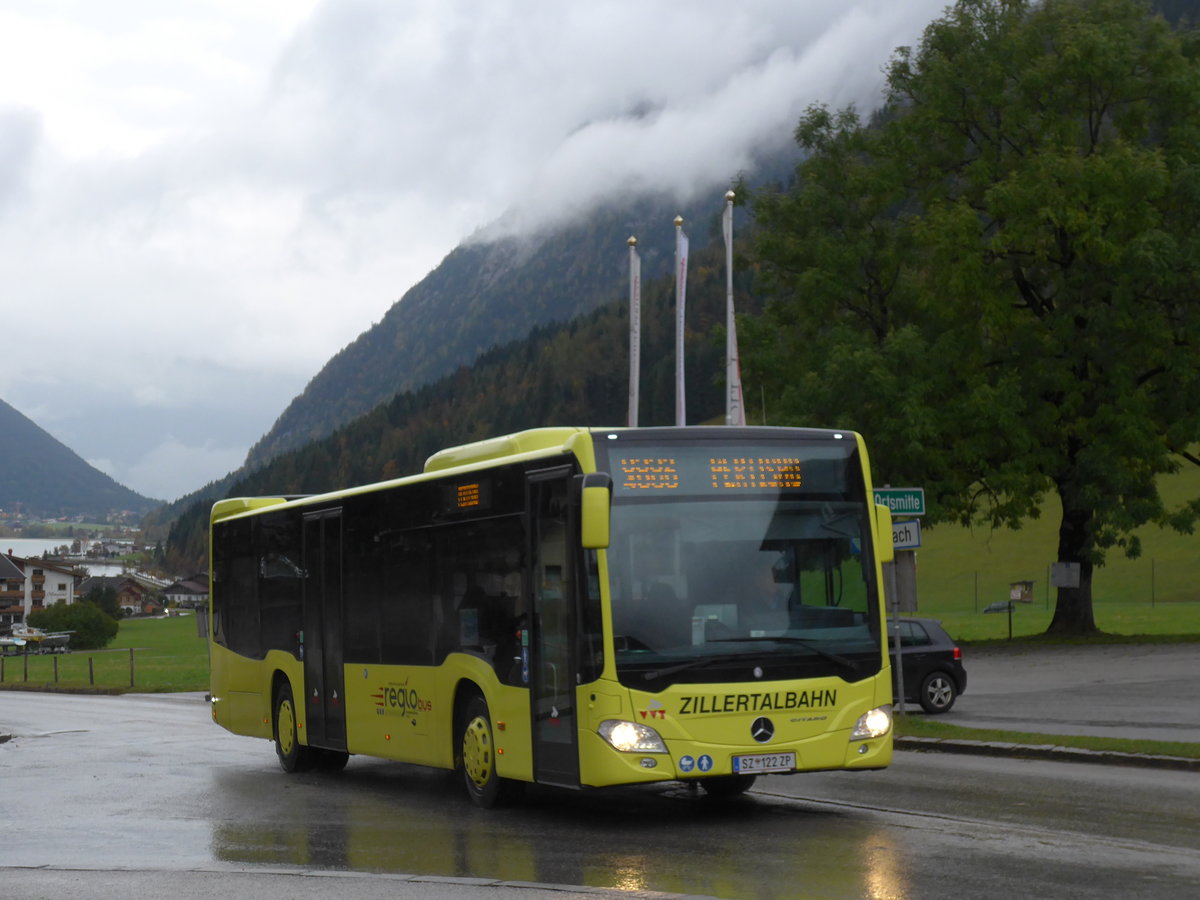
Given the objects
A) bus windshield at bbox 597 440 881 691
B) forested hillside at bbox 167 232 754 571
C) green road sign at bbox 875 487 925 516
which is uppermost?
forested hillside at bbox 167 232 754 571

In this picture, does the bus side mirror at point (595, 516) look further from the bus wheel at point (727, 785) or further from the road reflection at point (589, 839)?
the bus wheel at point (727, 785)

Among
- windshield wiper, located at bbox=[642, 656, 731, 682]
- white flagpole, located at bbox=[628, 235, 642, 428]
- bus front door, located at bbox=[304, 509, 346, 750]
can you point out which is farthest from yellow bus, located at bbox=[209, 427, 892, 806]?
white flagpole, located at bbox=[628, 235, 642, 428]

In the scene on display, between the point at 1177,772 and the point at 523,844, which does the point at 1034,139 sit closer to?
the point at 1177,772

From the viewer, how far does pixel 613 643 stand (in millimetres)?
11344

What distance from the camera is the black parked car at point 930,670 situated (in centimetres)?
2436

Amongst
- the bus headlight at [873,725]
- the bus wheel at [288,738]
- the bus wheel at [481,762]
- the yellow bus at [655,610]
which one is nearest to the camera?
the yellow bus at [655,610]

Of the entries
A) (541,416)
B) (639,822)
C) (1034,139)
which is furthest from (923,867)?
A: (541,416)

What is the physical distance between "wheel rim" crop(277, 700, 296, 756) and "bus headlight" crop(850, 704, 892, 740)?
7.80 meters

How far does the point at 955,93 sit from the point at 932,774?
92.8 feet

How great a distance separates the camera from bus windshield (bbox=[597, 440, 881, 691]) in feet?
37.4

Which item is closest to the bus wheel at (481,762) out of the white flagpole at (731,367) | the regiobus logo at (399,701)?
the regiobus logo at (399,701)

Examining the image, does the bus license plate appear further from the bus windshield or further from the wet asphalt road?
the bus windshield

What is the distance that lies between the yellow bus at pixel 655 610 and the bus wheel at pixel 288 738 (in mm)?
3939

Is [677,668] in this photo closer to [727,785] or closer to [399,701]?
[727,785]
